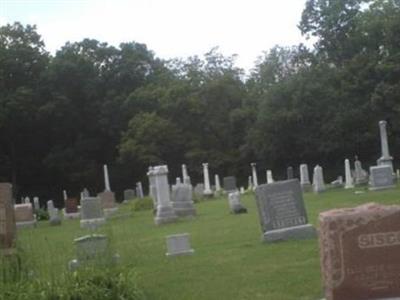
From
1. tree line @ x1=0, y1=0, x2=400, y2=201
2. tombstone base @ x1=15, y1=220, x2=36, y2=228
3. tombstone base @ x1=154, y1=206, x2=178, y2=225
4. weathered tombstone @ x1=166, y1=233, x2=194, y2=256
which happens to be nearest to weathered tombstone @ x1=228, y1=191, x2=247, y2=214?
tombstone base @ x1=154, y1=206, x2=178, y2=225

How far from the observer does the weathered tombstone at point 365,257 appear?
686 centimetres

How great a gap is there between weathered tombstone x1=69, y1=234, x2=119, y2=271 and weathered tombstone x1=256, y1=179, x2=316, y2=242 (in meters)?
4.42

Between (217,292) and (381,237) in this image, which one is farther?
(217,292)

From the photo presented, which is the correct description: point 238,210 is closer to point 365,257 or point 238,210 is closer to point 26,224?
point 26,224

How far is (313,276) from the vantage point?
905cm

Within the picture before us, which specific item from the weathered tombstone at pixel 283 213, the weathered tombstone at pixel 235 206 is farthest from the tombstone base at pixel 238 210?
the weathered tombstone at pixel 283 213

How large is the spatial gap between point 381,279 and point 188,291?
2775 mm

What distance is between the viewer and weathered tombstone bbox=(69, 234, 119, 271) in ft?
27.9

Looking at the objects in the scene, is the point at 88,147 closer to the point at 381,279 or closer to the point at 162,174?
the point at 162,174

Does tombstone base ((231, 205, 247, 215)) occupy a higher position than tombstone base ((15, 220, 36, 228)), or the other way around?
tombstone base ((15, 220, 36, 228))

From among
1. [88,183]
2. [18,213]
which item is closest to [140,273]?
[18,213]

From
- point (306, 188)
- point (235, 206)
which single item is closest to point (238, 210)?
point (235, 206)

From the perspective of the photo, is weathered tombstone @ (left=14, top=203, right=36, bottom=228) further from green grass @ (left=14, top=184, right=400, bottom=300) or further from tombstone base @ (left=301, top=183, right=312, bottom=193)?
green grass @ (left=14, top=184, right=400, bottom=300)

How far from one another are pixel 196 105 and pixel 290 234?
1653 inches
